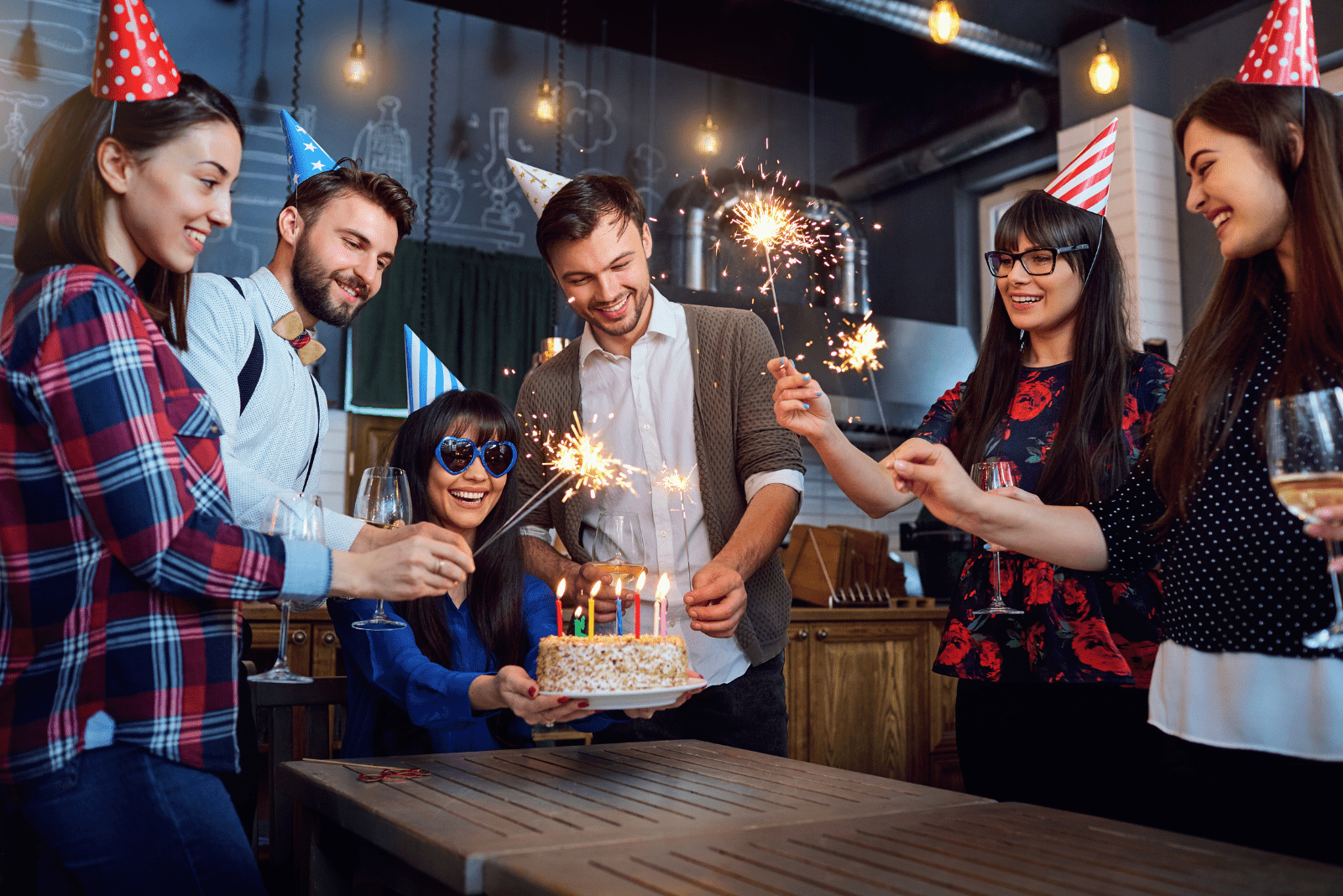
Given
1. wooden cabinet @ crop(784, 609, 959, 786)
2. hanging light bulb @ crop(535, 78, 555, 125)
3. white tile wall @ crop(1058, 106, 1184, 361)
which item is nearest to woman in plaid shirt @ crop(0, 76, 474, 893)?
wooden cabinet @ crop(784, 609, 959, 786)

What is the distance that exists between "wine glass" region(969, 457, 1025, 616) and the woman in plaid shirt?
3.92ft

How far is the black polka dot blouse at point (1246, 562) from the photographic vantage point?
4.52 feet

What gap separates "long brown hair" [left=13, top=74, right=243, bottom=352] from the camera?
1.44 m

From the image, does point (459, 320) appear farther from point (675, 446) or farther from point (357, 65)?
point (675, 446)

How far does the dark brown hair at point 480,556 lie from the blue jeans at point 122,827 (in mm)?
902

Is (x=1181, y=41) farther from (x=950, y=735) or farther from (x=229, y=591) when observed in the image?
(x=229, y=591)

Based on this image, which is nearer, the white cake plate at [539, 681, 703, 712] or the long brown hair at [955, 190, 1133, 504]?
the white cake plate at [539, 681, 703, 712]

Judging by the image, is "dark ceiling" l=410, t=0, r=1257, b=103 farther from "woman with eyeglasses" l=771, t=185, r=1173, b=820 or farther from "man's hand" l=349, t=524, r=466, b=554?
"man's hand" l=349, t=524, r=466, b=554

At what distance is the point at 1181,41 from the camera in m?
5.82

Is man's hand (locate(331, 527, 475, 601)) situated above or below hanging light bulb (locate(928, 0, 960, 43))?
below

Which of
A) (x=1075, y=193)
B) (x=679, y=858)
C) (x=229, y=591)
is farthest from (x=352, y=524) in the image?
(x=1075, y=193)

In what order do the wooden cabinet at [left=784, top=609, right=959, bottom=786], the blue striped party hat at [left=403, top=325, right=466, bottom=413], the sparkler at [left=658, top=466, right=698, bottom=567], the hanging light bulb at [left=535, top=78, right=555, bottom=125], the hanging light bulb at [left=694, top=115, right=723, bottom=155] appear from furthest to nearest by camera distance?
1. the hanging light bulb at [left=694, top=115, right=723, bottom=155]
2. the hanging light bulb at [left=535, top=78, right=555, bottom=125]
3. the wooden cabinet at [left=784, top=609, right=959, bottom=786]
4. the blue striped party hat at [left=403, top=325, right=466, bottom=413]
5. the sparkler at [left=658, top=466, right=698, bottom=567]

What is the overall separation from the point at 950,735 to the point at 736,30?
470 centimetres

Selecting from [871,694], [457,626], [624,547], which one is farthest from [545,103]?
[624,547]
